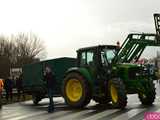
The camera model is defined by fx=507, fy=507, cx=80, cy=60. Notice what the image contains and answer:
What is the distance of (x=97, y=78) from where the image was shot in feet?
70.2

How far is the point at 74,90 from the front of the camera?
2203 cm

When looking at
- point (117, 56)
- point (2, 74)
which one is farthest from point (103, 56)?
point (2, 74)

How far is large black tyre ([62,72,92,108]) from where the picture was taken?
2116 cm

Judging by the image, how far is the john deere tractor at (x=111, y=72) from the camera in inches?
824

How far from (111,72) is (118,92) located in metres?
1.56

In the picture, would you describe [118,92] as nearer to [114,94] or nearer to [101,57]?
[114,94]

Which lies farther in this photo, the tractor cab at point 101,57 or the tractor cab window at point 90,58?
the tractor cab window at point 90,58

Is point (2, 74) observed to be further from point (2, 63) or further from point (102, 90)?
point (102, 90)

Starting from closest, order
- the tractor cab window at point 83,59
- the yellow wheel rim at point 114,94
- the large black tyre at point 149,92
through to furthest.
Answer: the yellow wheel rim at point 114,94, the large black tyre at point 149,92, the tractor cab window at point 83,59

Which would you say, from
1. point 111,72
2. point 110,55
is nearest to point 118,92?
point 111,72

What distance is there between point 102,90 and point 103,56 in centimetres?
143

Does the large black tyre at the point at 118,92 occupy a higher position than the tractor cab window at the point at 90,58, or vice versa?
the tractor cab window at the point at 90,58

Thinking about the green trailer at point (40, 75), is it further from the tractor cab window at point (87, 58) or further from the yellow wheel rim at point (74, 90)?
the tractor cab window at point (87, 58)

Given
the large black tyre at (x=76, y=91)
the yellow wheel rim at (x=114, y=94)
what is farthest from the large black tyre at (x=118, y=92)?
the large black tyre at (x=76, y=91)
